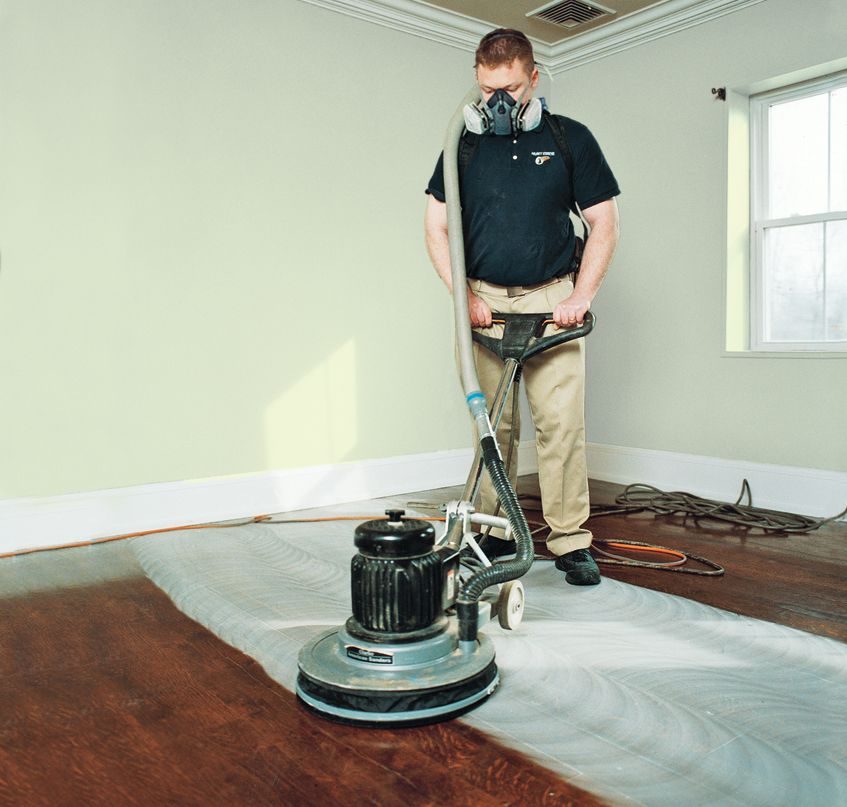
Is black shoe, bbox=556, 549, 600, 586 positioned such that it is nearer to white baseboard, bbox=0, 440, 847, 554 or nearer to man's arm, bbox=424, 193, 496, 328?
man's arm, bbox=424, 193, 496, 328

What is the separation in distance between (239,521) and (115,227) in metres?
1.12

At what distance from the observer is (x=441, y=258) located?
230cm

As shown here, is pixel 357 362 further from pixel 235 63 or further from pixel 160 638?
pixel 160 638

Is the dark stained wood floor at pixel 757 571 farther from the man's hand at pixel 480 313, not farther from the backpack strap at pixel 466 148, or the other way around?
the backpack strap at pixel 466 148

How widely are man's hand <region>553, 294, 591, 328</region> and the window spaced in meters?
1.64

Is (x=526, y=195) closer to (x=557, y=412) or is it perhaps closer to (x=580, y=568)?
(x=557, y=412)

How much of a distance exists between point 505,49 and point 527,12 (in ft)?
6.29

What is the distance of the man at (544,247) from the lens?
2.20m

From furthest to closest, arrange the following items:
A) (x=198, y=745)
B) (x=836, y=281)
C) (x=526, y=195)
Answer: (x=836, y=281), (x=526, y=195), (x=198, y=745)

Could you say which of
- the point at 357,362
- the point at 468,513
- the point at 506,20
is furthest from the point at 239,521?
the point at 506,20

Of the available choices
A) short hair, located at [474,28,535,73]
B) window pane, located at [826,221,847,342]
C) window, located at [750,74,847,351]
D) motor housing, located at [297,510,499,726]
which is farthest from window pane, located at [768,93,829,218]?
motor housing, located at [297,510,499,726]

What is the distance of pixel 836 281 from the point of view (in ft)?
10.8

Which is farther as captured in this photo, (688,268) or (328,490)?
(688,268)

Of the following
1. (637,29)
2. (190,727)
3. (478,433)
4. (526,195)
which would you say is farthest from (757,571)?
(637,29)
